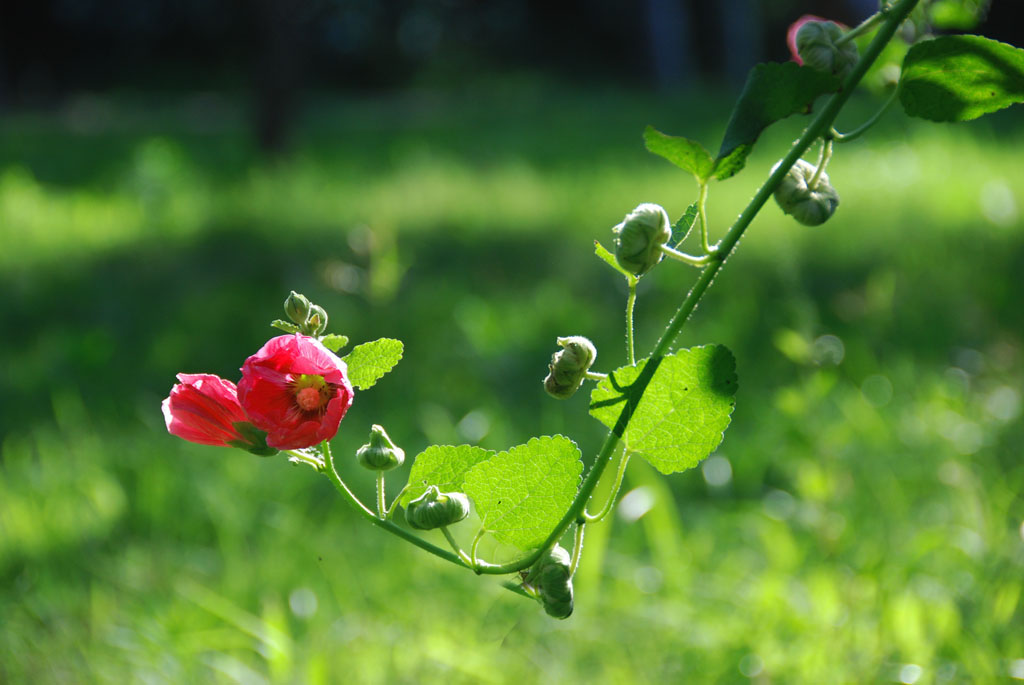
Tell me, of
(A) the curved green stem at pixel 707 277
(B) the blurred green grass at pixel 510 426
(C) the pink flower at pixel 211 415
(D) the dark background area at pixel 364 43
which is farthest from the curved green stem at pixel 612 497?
(D) the dark background area at pixel 364 43

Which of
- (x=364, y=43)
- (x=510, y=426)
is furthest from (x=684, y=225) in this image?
(x=364, y=43)

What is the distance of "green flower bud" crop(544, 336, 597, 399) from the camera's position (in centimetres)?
31

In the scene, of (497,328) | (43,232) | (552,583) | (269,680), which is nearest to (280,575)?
(269,680)

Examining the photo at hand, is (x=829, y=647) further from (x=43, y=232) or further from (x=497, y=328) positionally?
(x=43, y=232)

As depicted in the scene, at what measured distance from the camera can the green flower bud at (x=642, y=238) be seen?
293 millimetres

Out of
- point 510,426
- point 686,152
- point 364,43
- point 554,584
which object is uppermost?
point 686,152

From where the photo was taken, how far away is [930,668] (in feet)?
2.76

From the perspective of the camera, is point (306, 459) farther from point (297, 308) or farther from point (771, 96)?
point (771, 96)

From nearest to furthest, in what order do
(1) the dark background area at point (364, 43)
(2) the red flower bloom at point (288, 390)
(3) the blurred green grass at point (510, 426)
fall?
(2) the red flower bloom at point (288, 390), (3) the blurred green grass at point (510, 426), (1) the dark background area at point (364, 43)

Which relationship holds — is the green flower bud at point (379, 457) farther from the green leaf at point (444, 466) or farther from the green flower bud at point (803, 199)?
the green flower bud at point (803, 199)

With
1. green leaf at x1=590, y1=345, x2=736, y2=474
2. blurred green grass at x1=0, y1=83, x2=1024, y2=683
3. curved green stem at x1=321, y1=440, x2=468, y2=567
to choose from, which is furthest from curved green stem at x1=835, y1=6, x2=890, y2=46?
blurred green grass at x1=0, y1=83, x2=1024, y2=683

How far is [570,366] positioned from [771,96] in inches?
4.3

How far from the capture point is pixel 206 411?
30cm

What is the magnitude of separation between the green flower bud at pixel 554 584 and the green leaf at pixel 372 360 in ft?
0.27
